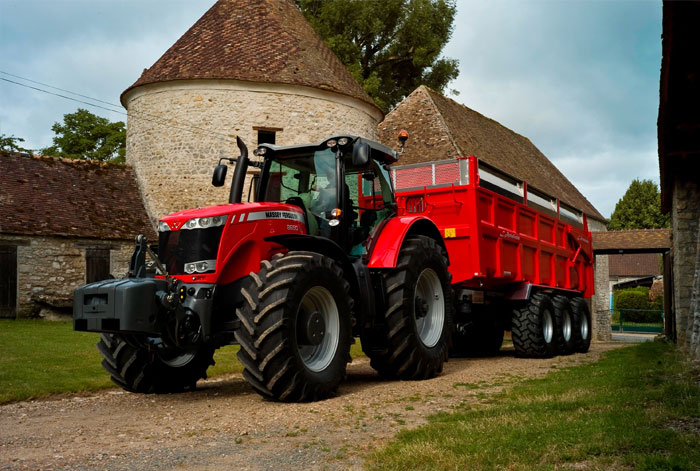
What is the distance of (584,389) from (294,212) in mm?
3237

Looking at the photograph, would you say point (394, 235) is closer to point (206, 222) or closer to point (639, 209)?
point (206, 222)

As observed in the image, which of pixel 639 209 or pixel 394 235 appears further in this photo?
pixel 639 209

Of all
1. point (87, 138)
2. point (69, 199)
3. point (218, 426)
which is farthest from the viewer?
point (87, 138)

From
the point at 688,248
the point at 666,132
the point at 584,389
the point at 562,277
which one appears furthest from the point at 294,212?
the point at 562,277

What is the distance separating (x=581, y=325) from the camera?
44.7 feet

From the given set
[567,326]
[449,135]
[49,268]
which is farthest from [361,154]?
[449,135]

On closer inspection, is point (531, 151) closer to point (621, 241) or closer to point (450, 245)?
point (621, 241)

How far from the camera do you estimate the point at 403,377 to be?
7.92 metres

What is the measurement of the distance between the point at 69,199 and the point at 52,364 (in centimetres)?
1248

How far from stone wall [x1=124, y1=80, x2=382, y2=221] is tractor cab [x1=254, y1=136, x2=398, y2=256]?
14.2 meters

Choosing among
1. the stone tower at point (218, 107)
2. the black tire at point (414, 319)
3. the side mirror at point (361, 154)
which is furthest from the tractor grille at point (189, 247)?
the stone tower at point (218, 107)

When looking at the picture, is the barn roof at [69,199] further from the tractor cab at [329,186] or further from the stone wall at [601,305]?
the stone wall at [601,305]

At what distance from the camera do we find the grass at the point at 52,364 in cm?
761

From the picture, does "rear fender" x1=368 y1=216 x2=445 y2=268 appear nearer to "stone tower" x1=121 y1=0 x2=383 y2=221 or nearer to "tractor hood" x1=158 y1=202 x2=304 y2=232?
"tractor hood" x1=158 y1=202 x2=304 y2=232
